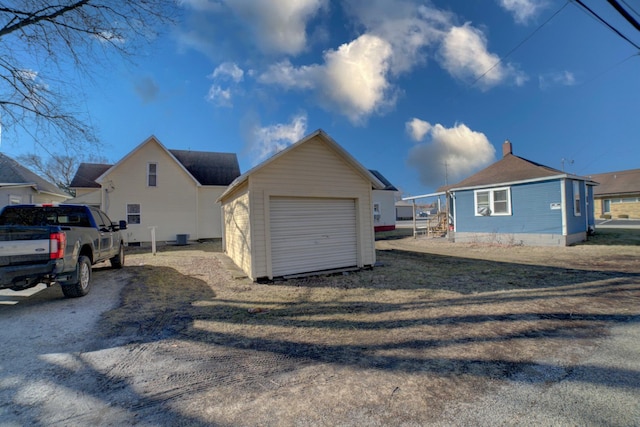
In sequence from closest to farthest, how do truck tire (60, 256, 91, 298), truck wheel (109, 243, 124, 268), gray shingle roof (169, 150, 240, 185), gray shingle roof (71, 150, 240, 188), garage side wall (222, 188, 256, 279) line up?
truck tire (60, 256, 91, 298) → garage side wall (222, 188, 256, 279) → truck wheel (109, 243, 124, 268) → gray shingle roof (71, 150, 240, 188) → gray shingle roof (169, 150, 240, 185)

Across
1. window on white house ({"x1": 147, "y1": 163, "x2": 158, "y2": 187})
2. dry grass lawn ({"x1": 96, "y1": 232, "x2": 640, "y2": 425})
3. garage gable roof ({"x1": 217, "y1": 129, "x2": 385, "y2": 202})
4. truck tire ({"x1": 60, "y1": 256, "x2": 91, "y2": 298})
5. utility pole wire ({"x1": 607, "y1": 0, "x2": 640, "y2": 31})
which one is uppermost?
utility pole wire ({"x1": 607, "y1": 0, "x2": 640, "y2": 31})

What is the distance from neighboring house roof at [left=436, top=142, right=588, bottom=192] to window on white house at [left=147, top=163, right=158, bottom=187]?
1759 cm

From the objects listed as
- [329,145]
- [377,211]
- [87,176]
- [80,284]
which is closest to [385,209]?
[377,211]

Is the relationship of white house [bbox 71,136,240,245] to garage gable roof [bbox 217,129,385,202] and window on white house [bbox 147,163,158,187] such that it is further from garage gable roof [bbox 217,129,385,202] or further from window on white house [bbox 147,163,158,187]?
garage gable roof [bbox 217,129,385,202]

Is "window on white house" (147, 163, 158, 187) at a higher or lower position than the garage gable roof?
higher

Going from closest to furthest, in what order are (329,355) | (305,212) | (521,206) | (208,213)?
(329,355) → (305,212) → (521,206) → (208,213)

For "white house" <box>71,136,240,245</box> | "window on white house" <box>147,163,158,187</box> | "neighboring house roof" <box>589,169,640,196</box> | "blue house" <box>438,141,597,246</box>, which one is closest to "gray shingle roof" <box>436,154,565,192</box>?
"blue house" <box>438,141,597,246</box>

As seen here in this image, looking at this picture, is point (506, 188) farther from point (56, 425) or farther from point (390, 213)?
point (56, 425)

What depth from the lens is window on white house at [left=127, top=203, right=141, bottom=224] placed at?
53.9 feet

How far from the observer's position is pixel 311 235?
8.12m

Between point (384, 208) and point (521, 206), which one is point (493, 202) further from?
point (384, 208)

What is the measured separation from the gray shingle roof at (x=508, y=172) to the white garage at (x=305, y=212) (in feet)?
29.9

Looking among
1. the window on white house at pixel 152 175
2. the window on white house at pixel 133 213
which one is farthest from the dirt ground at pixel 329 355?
the window on white house at pixel 152 175

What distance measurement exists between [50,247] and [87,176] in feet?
57.0
